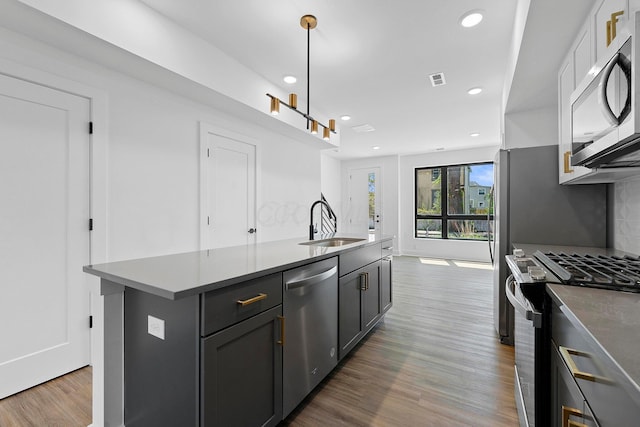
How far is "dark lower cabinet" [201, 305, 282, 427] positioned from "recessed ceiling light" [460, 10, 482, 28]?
2618 mm

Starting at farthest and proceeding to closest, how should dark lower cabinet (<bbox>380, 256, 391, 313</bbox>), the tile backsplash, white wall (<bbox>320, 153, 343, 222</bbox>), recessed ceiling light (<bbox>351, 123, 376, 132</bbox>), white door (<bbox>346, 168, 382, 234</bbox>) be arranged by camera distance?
white door (<bbox>346, 168, 382, 234</bbox>), white wall (<bbox>320, 153, 343, 222</bbox>), recessed ceiling light (<bbox>351, 123, 376, 132</bbox>), dark lower cabinet (<bbox>380, 256, 391, 313</bbox>), the tile backsplash

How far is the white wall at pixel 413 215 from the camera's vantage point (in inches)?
270

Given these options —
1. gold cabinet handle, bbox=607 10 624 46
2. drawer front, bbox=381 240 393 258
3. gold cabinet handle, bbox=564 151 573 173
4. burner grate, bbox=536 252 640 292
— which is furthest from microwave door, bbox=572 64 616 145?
drawer front, bbox=381 240 393 258

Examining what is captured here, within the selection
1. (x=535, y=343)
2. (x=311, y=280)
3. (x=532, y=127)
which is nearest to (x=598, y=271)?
(x=535, y=343)

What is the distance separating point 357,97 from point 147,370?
12.2 ft

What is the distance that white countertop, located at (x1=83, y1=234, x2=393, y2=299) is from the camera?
1123 millimetres

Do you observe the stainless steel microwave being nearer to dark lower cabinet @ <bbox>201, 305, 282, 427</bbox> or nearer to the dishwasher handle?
the dishwasher handle

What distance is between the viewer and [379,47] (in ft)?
9.30

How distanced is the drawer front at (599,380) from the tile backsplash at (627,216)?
5.01 ft

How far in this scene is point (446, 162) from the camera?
288 inches

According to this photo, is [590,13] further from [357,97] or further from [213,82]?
[213,82]

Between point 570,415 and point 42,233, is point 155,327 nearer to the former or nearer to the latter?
point 570,415

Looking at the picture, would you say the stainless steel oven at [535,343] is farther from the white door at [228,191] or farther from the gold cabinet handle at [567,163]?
the white door at [228,191]

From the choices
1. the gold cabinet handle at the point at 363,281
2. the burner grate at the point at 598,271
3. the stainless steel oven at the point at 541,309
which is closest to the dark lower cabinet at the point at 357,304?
the gold cabinet handle at the point at 363,281
